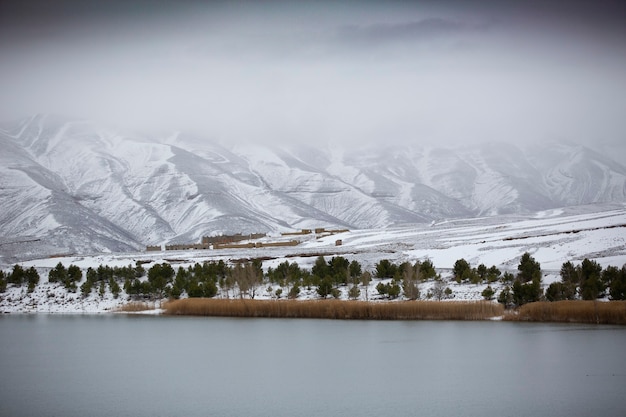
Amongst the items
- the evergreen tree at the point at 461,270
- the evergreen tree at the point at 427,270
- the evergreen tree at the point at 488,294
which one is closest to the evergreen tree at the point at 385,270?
the evergreen tree at the point at 427,270

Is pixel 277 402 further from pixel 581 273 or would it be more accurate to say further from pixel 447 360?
pixel 581 273

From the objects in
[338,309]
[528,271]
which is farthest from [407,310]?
[528,271]

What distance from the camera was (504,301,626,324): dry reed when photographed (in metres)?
51.8

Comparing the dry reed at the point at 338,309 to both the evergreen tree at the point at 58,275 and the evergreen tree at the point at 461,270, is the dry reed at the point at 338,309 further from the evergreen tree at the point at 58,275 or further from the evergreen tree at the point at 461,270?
the evergreen tree at the point at 58,275

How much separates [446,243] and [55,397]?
6009 centimetres

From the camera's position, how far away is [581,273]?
194 feet

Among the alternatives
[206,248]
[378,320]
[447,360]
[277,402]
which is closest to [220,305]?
[378,320]

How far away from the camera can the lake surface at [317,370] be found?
31.9 meters

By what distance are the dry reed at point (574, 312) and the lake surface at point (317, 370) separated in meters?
1.92

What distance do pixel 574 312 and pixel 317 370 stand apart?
22022mm

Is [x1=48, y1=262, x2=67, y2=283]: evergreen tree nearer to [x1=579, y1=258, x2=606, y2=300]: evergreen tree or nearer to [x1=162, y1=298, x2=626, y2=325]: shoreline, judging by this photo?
[x1=162, y1=298, x2=626, y2=325]: shoreline

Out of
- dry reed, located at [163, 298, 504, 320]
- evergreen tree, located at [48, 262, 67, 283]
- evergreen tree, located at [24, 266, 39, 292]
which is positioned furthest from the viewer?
evergreen tree, located at [48, 262, 67, 283]

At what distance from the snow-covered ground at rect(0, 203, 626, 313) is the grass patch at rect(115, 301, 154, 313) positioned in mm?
1135

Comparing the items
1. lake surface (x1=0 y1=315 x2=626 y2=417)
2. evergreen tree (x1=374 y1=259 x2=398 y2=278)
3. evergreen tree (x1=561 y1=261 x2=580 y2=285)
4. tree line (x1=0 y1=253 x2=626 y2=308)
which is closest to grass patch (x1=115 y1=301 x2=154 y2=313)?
tree line (x1=0 y1=253 x2=626 y2=308)
